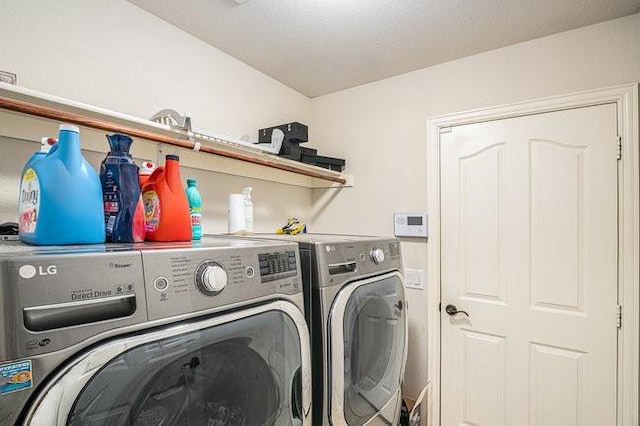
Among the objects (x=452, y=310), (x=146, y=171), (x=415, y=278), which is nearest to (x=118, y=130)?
(x=146, y=171)

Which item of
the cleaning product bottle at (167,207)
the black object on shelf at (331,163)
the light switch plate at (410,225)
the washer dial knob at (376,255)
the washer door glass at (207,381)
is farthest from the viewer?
the black object on shelf at (331,163)

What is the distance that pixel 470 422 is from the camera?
6.52 feet

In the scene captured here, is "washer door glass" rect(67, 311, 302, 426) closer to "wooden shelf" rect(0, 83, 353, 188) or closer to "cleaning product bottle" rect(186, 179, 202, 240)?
"cleaning product bottle" rect(186, 179, 202, 240)

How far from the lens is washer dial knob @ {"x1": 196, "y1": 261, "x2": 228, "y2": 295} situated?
792mm

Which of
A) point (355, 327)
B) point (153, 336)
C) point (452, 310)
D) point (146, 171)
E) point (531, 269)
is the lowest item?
point (452, 310)

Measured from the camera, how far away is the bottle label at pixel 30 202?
0.84 metres

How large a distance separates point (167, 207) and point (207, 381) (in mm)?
560

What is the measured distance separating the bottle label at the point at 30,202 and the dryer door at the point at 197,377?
44 cm

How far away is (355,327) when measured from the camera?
1.36m

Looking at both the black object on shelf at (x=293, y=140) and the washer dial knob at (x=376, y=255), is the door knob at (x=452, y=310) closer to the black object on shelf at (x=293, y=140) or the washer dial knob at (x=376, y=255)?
the washer dial knob at (x=376, y=255)

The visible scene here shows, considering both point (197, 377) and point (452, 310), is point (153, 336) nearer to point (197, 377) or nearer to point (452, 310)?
point (197, 377)

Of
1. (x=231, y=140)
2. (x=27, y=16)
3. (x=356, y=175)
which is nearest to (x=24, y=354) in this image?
(x=231, y=140)

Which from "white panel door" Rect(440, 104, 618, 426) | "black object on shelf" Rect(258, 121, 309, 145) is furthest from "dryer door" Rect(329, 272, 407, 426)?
"black object on shelf" Rect(258, 121, 309, 145)

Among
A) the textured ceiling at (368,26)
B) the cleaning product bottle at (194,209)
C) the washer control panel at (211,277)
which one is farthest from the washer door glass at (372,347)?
the textured ceiling at (368,26)
